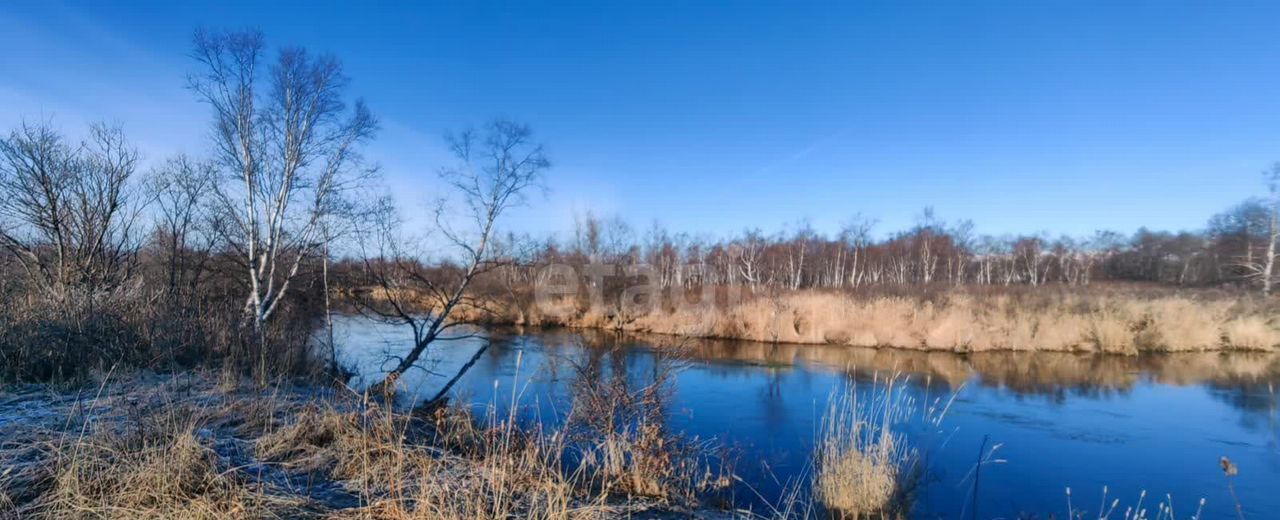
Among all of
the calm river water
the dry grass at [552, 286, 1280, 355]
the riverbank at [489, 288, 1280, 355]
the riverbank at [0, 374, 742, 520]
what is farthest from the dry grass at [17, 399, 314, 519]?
the dry grass at [552, 286, 1280, 355]

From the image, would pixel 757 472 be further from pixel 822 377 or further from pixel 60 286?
pixel 60 286

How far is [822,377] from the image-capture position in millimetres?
11984

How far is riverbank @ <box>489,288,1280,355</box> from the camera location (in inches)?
609

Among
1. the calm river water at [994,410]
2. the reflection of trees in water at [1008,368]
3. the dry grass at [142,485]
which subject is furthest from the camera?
the reflection of trees in water at [1008,368]

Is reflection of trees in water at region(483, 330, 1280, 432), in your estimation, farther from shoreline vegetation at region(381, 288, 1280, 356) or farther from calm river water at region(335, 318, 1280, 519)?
shoreline vegetation at region(381, 288, 1280, 356)

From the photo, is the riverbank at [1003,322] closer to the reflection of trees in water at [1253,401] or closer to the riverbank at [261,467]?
the reflection of trees in water at [1253,401]

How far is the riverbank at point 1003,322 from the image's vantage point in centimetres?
1546

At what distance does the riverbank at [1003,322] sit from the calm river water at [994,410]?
28.9 inches

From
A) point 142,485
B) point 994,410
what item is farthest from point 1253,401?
point 142,485

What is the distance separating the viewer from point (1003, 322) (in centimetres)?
1609

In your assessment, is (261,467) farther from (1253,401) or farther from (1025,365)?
(1025,365)

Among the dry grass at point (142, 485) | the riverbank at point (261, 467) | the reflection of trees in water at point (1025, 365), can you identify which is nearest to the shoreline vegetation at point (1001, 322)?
the reflection of trees in water at point (1025, 365)

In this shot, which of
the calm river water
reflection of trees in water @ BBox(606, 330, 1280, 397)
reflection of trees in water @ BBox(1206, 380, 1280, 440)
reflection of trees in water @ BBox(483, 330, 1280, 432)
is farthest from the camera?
reflection of trees in water @ BBox(606, 330, 1280, 397)

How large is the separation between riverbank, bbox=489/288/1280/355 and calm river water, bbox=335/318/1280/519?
735 millimetres
